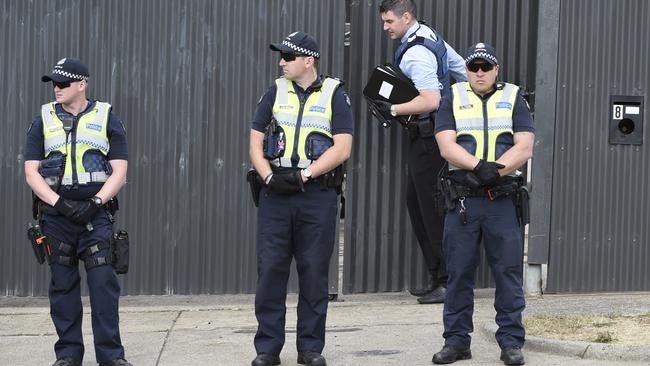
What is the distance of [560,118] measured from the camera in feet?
32.4

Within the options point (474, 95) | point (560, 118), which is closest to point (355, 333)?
point (474, 95)

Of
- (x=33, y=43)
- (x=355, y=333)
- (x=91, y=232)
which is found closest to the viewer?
(x=91, y=232)

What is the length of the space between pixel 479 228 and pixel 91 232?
2.27 m

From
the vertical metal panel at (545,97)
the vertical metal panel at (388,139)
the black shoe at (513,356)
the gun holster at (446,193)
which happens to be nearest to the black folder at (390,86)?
the vertical metal panel at (388,139)

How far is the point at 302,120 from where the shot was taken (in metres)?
7.44

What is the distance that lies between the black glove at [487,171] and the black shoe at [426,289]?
8.17 ft

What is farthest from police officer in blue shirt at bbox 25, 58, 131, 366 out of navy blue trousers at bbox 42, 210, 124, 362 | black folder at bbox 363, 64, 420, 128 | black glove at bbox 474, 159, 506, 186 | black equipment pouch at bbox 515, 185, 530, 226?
black folder at bbox 363, 64, 420, 128

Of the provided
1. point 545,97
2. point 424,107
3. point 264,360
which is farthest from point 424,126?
point 264,360

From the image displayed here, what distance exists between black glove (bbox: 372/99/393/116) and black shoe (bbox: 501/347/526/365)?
2.51 metres

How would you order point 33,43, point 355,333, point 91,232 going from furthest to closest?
point 33,43, point 355,333, point 91,232

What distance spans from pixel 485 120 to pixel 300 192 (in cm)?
116

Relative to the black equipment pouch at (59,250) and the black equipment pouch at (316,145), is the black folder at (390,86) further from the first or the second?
the black equipment pouch at (59,250)

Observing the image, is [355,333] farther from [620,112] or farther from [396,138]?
[620,112]

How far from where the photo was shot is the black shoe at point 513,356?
736cm
